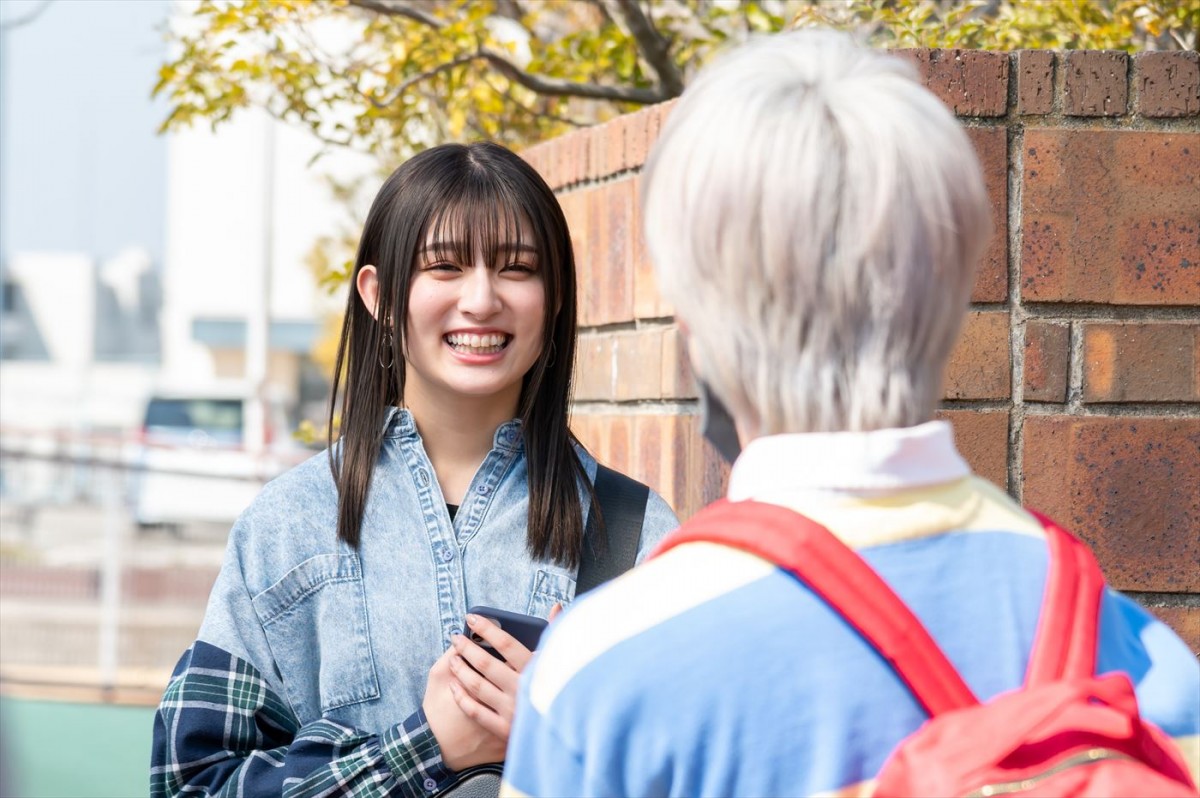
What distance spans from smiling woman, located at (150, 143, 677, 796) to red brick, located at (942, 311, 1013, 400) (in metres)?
0.50

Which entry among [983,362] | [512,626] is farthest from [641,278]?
[512,626]

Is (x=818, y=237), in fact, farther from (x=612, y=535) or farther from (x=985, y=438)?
(x=985, y=438)

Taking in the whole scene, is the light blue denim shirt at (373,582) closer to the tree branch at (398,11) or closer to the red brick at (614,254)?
the red brick at (614,254)

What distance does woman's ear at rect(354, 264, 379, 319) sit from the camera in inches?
77.2

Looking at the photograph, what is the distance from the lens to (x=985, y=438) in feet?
6.98

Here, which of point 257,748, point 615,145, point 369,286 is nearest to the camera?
point 257,748

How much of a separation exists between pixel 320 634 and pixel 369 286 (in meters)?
0.46

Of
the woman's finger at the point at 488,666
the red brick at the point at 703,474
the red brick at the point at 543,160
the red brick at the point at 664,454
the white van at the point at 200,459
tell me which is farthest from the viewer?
the white van at the point at 200,459

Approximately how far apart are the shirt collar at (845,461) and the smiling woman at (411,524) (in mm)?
636

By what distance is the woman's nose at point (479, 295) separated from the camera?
1864 millimetres

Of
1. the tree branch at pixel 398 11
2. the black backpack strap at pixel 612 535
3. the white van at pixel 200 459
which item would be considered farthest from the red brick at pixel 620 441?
the white van at pixel 200 459

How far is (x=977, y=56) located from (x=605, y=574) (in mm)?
919

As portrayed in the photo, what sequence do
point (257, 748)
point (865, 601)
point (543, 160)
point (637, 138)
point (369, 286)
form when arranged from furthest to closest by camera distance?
point (543, 160), point (637, 138), point (369, 286), point (257, 748), point (865, 601)

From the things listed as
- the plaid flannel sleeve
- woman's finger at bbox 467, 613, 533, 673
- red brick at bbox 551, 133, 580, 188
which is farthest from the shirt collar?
red brick at bbox 551, 133, 580, 188
